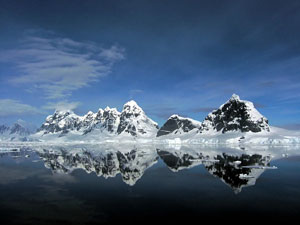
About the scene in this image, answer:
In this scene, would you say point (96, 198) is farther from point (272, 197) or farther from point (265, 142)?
point (265, 142)

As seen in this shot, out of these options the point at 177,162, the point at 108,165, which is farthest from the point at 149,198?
the point at 177,162

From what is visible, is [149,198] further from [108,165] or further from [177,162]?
[177,162]

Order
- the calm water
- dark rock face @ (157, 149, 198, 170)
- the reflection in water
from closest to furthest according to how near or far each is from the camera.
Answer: the calm water < the reflection in water < dark rock face @ (157, 149, 198, 170)

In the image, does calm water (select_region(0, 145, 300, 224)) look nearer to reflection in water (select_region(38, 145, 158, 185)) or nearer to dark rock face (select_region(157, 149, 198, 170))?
reflection in water (select_region(38, 145, 158, 185))

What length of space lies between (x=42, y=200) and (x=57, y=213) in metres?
4.44

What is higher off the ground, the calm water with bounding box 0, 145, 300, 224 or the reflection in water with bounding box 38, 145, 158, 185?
the reflection in water with bounding box 38, 145, 158, 185

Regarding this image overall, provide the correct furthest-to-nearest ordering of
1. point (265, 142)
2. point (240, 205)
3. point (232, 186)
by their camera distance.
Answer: point (265, 142), point (232, 186), point (240, 205)

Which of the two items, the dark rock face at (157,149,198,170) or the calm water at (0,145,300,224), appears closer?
the calm water at (0,145,300,224)

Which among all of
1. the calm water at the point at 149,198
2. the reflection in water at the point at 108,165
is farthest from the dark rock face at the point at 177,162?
the calm water at the point at 149,198

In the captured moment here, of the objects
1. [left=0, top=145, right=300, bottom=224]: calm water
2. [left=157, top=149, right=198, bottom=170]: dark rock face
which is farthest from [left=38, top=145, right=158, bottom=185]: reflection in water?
[left=157, top=149, right=198, bottom=170]: dark rock face

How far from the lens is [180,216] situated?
657 inches

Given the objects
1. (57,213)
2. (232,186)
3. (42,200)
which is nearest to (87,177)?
(42,200)

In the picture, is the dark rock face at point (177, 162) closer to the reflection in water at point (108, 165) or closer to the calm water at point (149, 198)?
the reflection in water at point (108, 165)

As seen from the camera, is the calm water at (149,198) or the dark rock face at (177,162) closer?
the calm water at (149,198)
